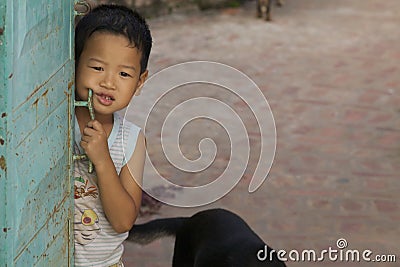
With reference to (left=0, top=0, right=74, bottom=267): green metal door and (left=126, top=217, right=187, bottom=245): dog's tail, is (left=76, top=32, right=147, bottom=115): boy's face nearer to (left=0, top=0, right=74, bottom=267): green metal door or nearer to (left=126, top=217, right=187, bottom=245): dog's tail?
(left=0, top=0, right=74, bottom=267): green metal door

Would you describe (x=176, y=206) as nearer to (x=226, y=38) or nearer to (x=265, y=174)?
(x=265, y=174)

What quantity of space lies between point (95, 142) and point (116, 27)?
0.31 metres

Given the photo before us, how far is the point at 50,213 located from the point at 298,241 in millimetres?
2854

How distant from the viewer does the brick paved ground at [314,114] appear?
4785mm

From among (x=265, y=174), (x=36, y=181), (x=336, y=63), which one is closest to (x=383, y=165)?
(x=265, y=174)

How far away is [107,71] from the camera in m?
2.12

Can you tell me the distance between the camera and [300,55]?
8859 millimetres

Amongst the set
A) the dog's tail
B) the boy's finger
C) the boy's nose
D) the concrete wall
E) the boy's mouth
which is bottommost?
the concrete wall

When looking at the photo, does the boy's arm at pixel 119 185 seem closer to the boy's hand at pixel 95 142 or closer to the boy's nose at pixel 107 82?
the boy's hand at pixel 95 142

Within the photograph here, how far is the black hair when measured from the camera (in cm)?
216

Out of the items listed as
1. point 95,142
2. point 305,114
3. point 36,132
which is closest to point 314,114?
point 305,114

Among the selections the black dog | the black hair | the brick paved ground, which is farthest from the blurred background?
the black hair

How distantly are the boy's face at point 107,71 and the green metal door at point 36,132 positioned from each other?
0.13 m

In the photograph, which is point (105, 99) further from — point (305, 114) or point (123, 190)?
point (305, 114)
